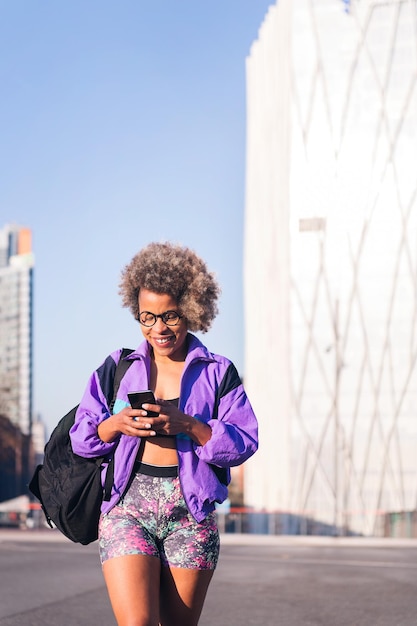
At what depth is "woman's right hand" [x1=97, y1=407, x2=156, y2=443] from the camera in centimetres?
360

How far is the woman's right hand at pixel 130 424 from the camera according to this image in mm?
3600

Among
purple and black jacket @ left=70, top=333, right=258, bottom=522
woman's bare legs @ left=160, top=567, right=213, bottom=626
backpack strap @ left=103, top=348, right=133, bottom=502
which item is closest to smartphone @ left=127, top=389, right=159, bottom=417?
purple and black jacket @ left=70, top=333, right=258, bottom=522

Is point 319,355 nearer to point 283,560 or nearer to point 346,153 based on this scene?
point 346,153

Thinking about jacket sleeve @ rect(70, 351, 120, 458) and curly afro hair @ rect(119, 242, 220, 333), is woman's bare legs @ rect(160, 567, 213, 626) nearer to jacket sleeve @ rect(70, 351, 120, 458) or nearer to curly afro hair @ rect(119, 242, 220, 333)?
jacket sleeve @ rect(70, 351, 120, 458)

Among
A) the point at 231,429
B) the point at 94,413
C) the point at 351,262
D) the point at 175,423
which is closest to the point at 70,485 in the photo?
the point at 94,413

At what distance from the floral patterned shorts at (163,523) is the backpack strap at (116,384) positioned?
72 mm

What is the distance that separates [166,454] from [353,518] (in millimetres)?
48778

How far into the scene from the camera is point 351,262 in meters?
53.1

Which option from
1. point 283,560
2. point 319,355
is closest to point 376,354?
point 319,355

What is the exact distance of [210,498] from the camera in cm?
383

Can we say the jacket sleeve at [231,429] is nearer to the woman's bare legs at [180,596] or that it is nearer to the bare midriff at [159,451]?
the bare midriff at [159,451]

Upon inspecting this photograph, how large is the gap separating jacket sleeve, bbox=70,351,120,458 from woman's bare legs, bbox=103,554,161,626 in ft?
1.53

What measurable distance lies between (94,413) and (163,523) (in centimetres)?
53

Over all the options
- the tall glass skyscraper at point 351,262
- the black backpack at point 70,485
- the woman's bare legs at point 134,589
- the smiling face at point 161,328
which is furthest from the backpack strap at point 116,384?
the tall glass skyscraper at point 351,262
